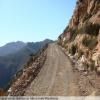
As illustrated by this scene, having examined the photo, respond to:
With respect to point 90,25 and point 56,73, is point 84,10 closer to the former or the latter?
point 90,25

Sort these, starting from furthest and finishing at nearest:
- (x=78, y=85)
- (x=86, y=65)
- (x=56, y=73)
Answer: (x=86, y=65) → (x=56, y=73) → (x=78, y=85)

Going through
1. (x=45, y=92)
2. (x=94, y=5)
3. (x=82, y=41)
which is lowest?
(x=45, y=92)

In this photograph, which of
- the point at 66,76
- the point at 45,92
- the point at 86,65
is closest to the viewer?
the point at 45,92

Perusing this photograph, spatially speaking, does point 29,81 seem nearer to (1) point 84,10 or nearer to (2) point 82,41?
(2) point 82,41

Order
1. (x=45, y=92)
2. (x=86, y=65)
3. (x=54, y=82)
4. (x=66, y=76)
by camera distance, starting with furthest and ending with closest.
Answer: (x=86, y=65), (x=66, y=76), (x=54, y=82), (x=45, y=92)

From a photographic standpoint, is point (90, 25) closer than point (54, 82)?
No

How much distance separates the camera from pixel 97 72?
3152cm

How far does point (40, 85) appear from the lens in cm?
2666

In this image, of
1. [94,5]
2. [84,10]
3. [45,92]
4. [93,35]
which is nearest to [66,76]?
[45,92]

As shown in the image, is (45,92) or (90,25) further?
(90,25)

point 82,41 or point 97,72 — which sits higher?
point 82,41

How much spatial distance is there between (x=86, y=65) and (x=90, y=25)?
1491 cm

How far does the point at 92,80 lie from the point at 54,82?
3.51 m

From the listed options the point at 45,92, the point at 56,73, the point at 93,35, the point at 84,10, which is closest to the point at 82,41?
the point at 93,35
